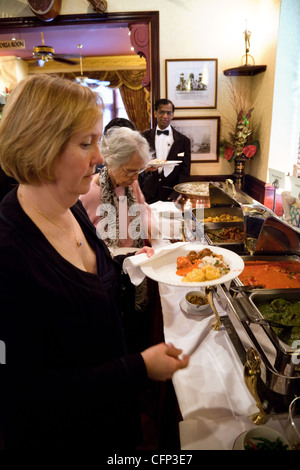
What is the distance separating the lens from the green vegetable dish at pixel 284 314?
3.09 feet

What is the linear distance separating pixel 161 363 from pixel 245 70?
11.6 feet

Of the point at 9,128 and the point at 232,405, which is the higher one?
the point at 9,128

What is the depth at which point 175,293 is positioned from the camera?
1614 mm

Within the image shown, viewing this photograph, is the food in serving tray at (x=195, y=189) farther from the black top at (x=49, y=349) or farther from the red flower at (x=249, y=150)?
the black top at (x=49, y=349)

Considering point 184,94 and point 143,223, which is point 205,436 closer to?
point 143,223

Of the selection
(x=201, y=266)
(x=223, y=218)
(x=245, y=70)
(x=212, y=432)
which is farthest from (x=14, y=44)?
(x=212, y=432)

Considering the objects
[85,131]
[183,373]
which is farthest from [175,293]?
[85,131]

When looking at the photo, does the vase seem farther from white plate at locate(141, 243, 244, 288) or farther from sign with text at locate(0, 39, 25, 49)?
sign with text at locate(0, 39, 25, 49)

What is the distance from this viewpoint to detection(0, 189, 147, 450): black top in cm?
70

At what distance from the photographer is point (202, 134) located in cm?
392

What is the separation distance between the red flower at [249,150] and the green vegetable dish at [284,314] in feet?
8.95

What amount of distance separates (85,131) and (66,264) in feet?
1.12

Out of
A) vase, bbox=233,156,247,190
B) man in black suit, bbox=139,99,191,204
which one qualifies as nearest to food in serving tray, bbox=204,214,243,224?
man in black suit, bbox=139,99,191,204

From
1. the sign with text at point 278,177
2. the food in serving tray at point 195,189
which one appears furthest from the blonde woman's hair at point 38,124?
the food in serving tray at point 195,189
